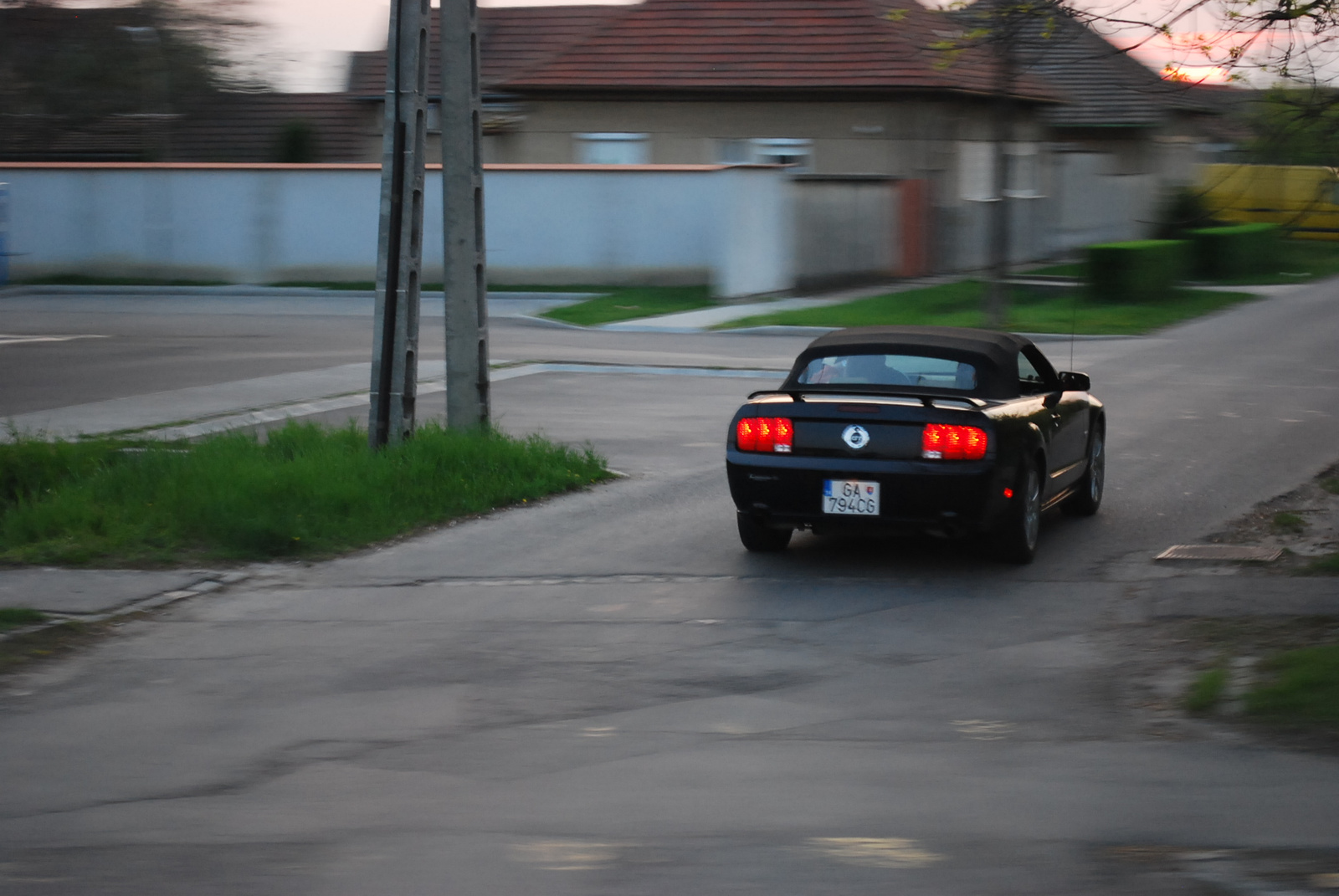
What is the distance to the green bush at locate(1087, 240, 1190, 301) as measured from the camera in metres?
26.6

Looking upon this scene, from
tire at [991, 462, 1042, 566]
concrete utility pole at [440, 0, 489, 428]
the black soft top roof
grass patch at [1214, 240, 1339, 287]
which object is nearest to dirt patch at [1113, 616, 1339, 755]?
tire at [991, 462, 1042, 566]

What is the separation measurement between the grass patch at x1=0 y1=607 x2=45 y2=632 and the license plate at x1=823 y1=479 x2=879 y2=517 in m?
4.14

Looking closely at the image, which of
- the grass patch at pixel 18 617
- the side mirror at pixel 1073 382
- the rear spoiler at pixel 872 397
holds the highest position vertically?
the rear spoiler at pixel 872 397

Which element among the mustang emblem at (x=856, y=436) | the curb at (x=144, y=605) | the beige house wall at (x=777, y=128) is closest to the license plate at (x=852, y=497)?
the mustang emblem at (x=856, y=436)

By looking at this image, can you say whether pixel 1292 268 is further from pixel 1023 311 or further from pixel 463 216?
pixel 463 216

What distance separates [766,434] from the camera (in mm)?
8992

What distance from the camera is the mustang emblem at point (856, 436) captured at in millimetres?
8750

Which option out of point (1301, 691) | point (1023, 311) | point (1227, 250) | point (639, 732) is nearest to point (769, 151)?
point (1023, 311)

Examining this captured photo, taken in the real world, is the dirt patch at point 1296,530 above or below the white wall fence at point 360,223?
below

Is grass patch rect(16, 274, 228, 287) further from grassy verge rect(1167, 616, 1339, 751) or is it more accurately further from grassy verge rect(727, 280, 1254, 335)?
grassy verge rect(1167, 616, 1339, 751)

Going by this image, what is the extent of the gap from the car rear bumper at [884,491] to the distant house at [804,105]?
67.9 ft

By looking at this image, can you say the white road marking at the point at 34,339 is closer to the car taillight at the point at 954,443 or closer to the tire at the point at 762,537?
the tire at the point at 762,537

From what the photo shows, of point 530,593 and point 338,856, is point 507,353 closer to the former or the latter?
point 530,593

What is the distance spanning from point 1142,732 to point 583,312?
2149 cm
